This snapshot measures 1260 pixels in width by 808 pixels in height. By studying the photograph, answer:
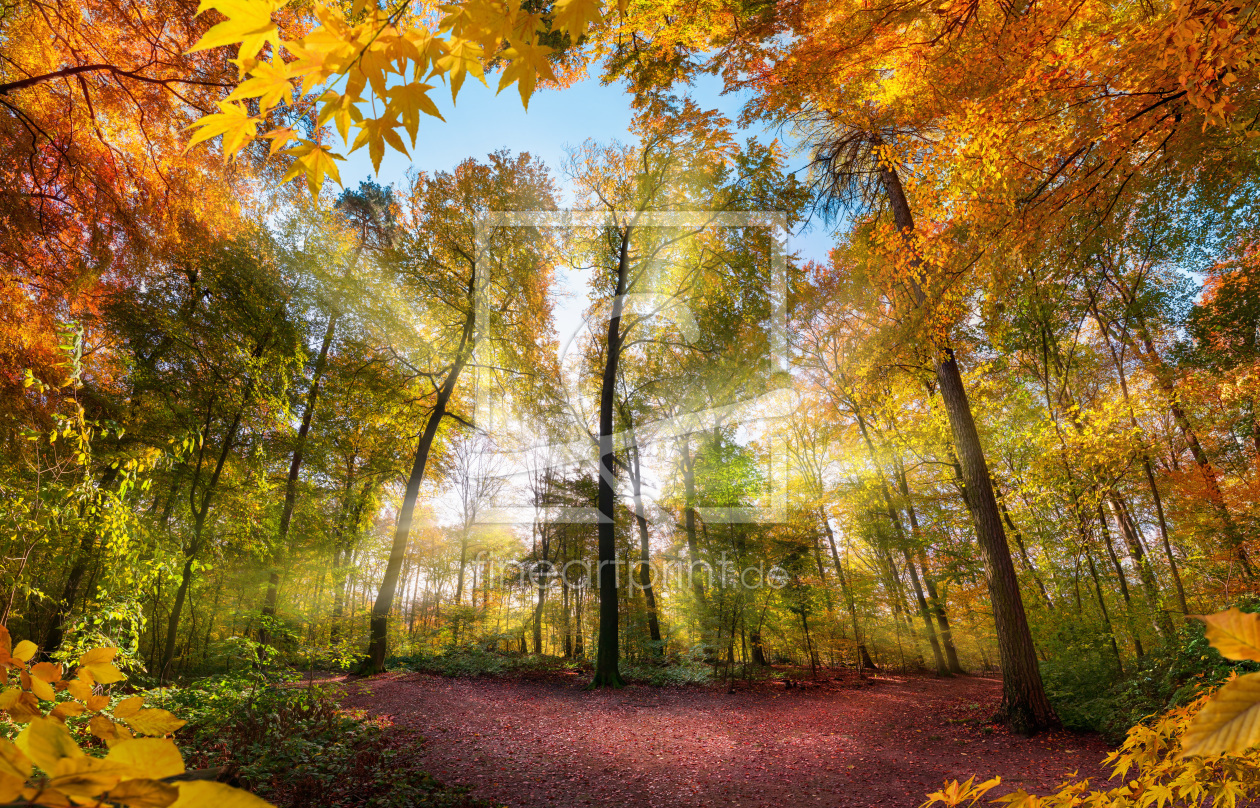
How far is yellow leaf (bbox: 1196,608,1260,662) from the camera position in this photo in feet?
1.66

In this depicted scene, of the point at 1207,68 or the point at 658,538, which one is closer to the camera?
the point at 1207,68

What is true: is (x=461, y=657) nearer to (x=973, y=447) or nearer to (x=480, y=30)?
(x=973, y=447)

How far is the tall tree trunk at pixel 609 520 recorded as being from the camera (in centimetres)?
951

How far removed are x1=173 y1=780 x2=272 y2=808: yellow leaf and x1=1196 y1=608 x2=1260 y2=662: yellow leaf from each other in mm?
848

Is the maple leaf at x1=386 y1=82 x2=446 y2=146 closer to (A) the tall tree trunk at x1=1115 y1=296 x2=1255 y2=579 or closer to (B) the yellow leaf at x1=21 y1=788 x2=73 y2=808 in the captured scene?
(B) the yellow leaf at x1=21 y1=788 x2=73 y2=808

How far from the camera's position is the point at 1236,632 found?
1.71 feet

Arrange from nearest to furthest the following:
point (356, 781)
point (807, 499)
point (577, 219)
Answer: point (356, 781) → point (577, 219) → point (807, 499)

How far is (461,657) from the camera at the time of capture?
40.7ft

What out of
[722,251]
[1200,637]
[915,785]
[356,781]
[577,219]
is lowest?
[915,785]

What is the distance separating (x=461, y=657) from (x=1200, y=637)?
13.1 meters

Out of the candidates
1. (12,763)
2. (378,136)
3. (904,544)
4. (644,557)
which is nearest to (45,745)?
(12,763)

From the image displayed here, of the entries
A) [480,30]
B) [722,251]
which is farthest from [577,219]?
[480,30]

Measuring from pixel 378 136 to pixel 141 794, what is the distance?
3.12 feet

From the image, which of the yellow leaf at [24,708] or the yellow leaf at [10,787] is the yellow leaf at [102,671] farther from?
the yellow leaf at [10,787]
